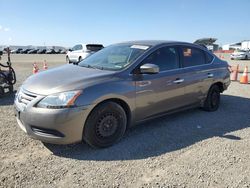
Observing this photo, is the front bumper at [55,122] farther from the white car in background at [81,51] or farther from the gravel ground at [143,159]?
the white car in background at [81,51]

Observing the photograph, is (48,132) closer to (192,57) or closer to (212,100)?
(192,57)

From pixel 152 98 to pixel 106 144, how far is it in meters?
1.16

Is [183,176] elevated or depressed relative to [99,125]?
depressed

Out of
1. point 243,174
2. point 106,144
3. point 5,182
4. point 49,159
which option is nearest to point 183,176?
point 243,174

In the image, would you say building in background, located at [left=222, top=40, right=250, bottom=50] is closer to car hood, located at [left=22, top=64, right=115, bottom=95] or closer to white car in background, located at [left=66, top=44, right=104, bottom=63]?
white car in background, located at [left=66, top=44, right=104, bottom=63]

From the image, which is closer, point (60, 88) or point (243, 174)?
point (243, 174)

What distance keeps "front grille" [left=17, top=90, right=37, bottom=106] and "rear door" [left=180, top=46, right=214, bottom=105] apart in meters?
2.92

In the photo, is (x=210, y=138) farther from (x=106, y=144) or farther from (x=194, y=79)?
(x=106, y=144)

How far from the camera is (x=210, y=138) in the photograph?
172 inches

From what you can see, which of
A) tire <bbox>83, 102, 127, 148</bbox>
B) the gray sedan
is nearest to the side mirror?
the gray sedan

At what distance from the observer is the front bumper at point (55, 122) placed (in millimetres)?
3359

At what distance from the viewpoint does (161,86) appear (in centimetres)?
452

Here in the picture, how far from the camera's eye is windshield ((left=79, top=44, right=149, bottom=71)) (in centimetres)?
431

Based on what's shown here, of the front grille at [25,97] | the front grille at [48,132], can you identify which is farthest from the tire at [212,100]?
the front grille at [25,97]
